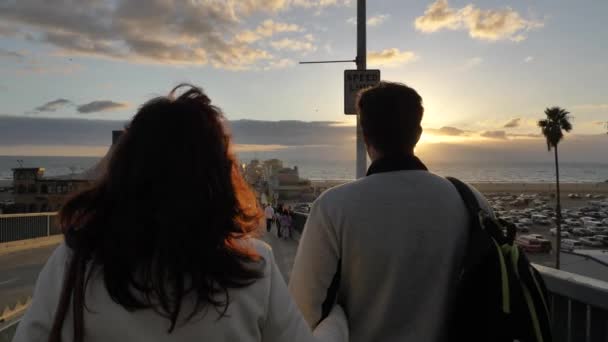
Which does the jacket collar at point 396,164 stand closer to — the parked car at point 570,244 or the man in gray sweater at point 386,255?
the man in gray sweater at point 386,255

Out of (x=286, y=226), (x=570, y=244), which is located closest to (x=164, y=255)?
(x=286, y=226)

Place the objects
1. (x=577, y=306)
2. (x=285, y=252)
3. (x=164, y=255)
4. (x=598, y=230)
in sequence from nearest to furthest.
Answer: (x=164, y=255), (x=577, y=306), (x=285, y=252), (x=598, y=230)

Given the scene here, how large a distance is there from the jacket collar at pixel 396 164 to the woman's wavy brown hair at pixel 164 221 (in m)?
0.71

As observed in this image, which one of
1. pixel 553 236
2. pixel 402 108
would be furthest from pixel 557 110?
pixel 402 108

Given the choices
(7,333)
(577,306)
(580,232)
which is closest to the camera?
(577,306)

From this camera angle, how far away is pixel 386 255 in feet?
5.78

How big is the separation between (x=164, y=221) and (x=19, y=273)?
11.9 metres

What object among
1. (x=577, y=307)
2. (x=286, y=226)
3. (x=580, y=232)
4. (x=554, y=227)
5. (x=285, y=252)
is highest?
(x=577, y=307)

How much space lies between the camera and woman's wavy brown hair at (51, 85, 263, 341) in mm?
1202

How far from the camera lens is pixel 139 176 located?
1.28 metres

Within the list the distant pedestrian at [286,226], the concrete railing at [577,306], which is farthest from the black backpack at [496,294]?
the distant pedestrian at [286,226]

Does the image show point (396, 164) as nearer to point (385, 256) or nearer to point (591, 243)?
point (385, 256)

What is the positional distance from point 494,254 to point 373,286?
0.50 metres

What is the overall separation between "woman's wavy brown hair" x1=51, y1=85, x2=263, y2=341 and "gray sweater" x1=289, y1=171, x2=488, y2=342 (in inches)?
18.7
